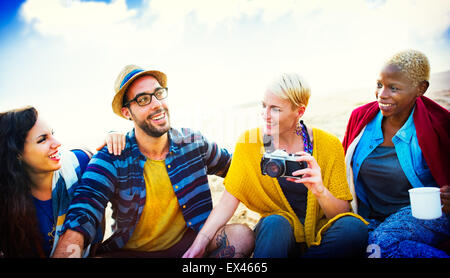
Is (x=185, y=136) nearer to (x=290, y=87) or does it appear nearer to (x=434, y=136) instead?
(x=290, y=87)

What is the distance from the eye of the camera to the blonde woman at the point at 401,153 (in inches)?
85.0

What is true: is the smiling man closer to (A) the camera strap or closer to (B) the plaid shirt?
(B) the plaid shirt

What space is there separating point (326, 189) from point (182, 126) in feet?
4.24

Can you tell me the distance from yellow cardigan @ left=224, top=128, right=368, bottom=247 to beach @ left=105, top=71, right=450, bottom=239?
0.81 ft

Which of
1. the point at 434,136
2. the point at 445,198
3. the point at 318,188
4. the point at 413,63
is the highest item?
the point at 413,63

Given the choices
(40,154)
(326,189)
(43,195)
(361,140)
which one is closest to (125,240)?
(43,195)

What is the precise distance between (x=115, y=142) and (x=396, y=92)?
213 cm

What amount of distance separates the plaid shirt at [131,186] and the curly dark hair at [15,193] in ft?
0.95

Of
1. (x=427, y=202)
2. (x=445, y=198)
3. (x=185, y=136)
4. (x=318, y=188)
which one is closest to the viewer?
(x=427, y=202)

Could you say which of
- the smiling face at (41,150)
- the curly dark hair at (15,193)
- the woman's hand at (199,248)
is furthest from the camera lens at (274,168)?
the curly dark hair at (15,193)

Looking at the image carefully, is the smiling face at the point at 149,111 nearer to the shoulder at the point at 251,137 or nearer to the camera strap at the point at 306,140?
the shoulder at the point at 251,137

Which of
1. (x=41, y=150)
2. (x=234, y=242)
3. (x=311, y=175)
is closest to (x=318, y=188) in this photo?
(x=311, y=175)

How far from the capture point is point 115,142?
2.40 metres
